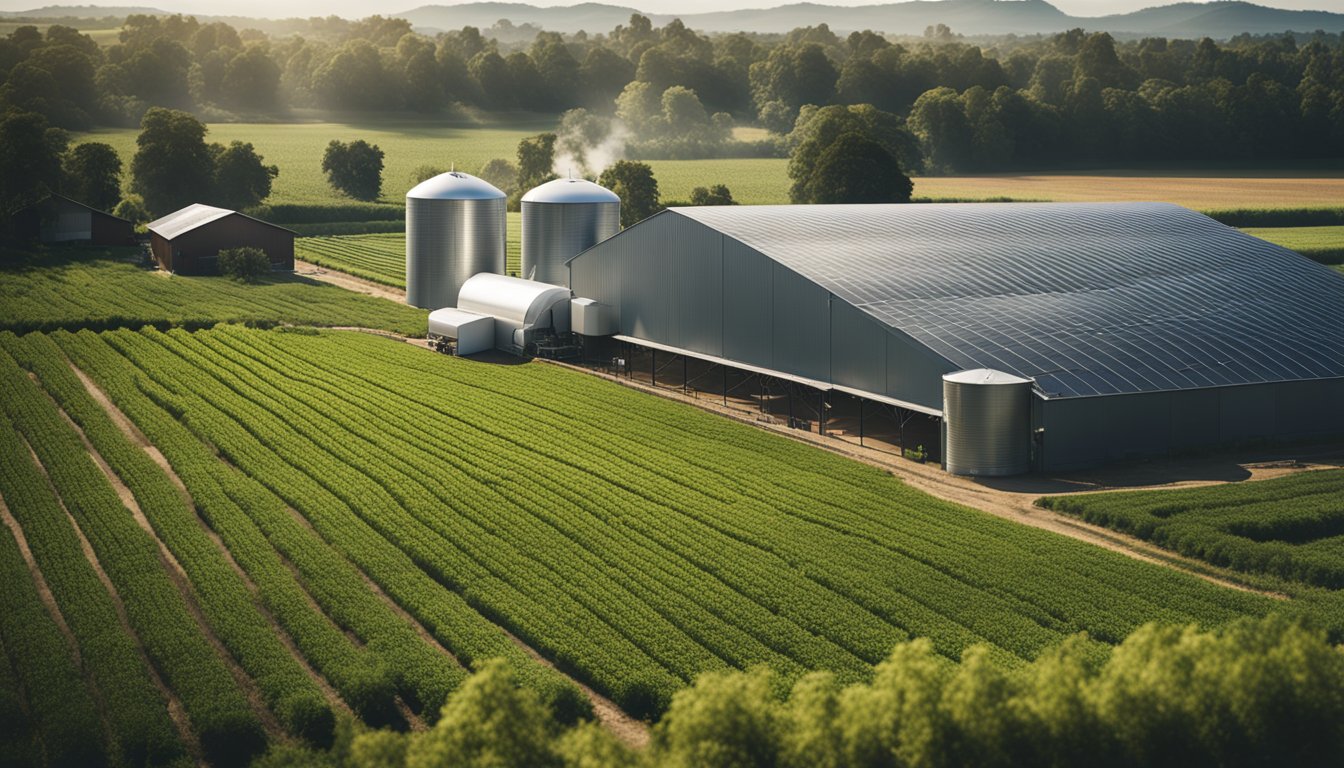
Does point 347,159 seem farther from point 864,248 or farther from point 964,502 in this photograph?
point 964,502

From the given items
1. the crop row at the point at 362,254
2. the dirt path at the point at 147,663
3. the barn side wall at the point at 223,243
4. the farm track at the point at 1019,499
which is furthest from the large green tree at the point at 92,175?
the dirt path at the point at 147,663

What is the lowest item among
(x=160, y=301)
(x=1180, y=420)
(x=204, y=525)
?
(x=204, y=525)

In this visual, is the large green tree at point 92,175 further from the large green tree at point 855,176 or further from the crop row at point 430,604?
the crop row at point 430,604

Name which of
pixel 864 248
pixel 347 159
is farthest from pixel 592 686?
pixel 347 159

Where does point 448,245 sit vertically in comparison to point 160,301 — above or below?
above

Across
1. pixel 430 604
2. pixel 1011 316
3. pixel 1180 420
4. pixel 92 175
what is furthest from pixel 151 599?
pixel 92 175

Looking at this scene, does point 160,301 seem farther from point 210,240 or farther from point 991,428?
point 991,428
